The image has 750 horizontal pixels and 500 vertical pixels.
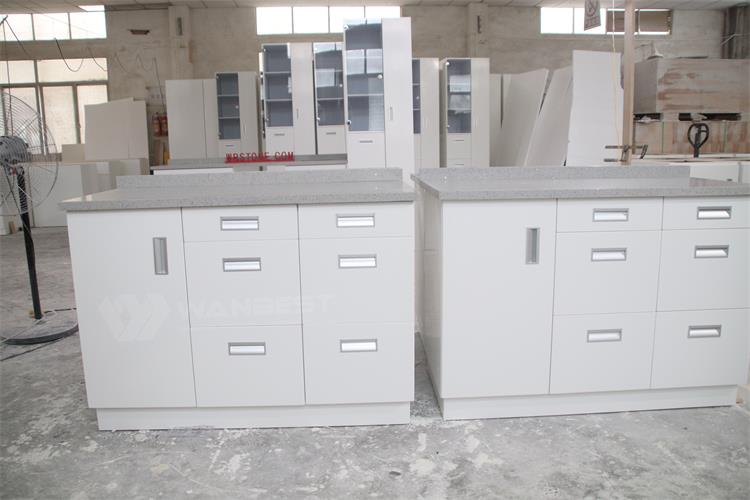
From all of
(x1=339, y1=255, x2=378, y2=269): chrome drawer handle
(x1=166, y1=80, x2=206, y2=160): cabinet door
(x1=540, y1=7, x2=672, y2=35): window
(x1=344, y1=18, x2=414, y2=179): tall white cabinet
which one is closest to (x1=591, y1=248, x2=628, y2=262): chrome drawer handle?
(x1=339, y1=255, x2=378, y2=269): chrome drawer handle

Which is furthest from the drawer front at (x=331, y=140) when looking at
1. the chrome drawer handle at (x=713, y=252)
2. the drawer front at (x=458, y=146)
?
the chrome drawer handle at (x=713, y=252)

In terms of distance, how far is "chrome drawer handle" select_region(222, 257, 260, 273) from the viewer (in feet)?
7.05

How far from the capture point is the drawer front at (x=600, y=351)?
2248mm

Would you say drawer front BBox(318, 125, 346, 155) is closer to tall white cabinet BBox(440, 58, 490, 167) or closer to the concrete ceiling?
tall white cabinet BBox(440, 58, 490, 167)

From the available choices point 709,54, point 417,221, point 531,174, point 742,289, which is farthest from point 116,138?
point 709,54

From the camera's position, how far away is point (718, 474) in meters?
1.89

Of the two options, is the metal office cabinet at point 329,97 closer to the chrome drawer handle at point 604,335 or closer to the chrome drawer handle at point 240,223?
the chrome drawer handle at point 240,223

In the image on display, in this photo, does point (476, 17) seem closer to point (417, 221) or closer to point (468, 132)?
point (468, 132)

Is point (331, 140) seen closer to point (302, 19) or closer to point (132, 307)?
point (302, 19)

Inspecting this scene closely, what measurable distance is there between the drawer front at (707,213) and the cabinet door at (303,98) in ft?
20.5

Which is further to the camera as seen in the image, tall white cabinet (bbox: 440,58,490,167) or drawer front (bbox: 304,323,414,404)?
tall white cabinet (bbox: 440,58,490,167)

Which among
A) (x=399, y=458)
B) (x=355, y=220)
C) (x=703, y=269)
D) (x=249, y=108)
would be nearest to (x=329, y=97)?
(x=249, y=108)

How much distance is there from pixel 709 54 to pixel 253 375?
39.5ft

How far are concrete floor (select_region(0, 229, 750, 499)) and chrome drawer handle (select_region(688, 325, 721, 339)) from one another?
0.31m
